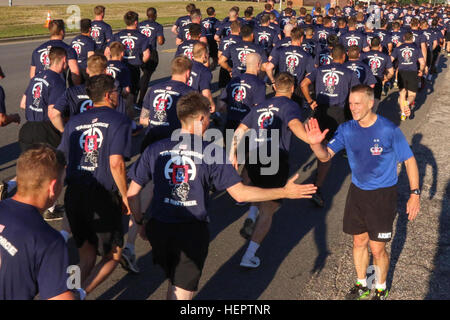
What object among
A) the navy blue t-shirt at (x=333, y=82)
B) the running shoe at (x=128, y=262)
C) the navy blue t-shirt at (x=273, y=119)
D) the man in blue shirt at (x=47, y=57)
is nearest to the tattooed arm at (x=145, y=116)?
the navy blue t-shirt at (x=273, y=119)

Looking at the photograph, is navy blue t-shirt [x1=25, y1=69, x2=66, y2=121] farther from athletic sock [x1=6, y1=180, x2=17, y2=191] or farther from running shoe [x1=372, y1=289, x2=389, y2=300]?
running shoe [x1=372, y1=289, x2=389, y2=300]

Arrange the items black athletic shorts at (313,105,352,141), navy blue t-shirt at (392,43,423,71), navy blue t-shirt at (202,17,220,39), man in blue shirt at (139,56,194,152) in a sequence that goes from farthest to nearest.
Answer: navy blue t-shirt at (202,17,220,39) → navy blue t-shirt at (392,43,423,71) → black athletic shorts at (313,105,352,141) → man in blue shirt at (139,56,194,152)

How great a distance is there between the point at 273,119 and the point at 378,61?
20.5 feet

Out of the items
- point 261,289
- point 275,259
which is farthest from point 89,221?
point 275,259

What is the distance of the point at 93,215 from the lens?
4.83 meters

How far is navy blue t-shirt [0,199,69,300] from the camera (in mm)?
2670

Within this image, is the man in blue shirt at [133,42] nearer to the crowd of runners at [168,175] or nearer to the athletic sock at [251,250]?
the crowd of runners at [168,175]

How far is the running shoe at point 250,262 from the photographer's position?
19.1 feet

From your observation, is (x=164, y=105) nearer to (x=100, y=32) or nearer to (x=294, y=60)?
(x=294, y=60)

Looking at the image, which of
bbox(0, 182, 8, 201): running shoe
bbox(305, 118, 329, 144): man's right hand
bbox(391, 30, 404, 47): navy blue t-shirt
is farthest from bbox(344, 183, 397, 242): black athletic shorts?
bbox(391, 30, 404, 47): navy blue t-shirt

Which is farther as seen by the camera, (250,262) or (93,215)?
(250,262)

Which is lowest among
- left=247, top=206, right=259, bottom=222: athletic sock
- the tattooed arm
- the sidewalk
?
the sidewalk

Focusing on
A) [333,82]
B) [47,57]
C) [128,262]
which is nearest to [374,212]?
[128,262]

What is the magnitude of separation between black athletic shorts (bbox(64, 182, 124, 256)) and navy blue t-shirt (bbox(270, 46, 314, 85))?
20.6 feet
